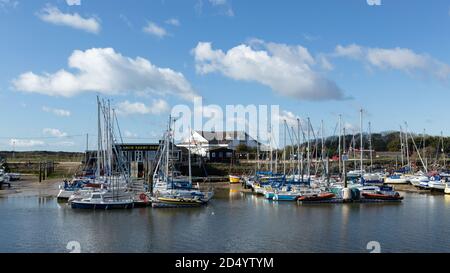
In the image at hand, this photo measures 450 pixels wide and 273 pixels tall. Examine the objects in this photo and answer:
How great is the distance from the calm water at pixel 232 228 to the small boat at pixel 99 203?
39.4 inches

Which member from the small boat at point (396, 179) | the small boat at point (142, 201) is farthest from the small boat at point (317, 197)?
the small boat at point (396, 179)

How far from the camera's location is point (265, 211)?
42.1m

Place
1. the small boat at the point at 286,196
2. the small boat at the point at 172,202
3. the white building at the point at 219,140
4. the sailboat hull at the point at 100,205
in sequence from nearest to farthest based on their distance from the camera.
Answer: the sailboat hull at the point at 100,205, the small boat at the point at 172,202, the small boat at the point at 286,196, the white building at the point at 219,140

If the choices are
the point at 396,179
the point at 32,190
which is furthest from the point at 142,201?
the point at 396,179

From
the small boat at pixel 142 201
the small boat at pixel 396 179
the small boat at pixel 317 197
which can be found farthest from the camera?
the small boat at pixel 396 179

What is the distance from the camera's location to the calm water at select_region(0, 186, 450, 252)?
2753cm

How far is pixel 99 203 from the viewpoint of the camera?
41.7m

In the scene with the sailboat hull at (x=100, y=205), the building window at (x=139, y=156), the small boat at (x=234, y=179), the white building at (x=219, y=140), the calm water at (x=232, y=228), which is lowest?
the calm water at (x=232, y=228)

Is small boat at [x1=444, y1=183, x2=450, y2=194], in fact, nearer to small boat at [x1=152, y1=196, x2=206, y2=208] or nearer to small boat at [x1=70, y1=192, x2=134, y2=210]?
small boat at [x1=152, y1=196, x2=206, y2=208]

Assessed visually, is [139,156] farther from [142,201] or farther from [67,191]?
[142,201]

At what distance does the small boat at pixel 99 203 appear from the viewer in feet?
137

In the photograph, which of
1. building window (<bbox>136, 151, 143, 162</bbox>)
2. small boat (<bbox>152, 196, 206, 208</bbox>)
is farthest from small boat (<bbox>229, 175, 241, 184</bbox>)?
small boat (<bbox>152, 196, 206, 208</bbox>)

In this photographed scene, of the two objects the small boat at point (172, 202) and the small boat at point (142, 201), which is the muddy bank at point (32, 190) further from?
the small boat at point (172, 202)

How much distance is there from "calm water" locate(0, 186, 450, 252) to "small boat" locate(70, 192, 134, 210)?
1000mm
